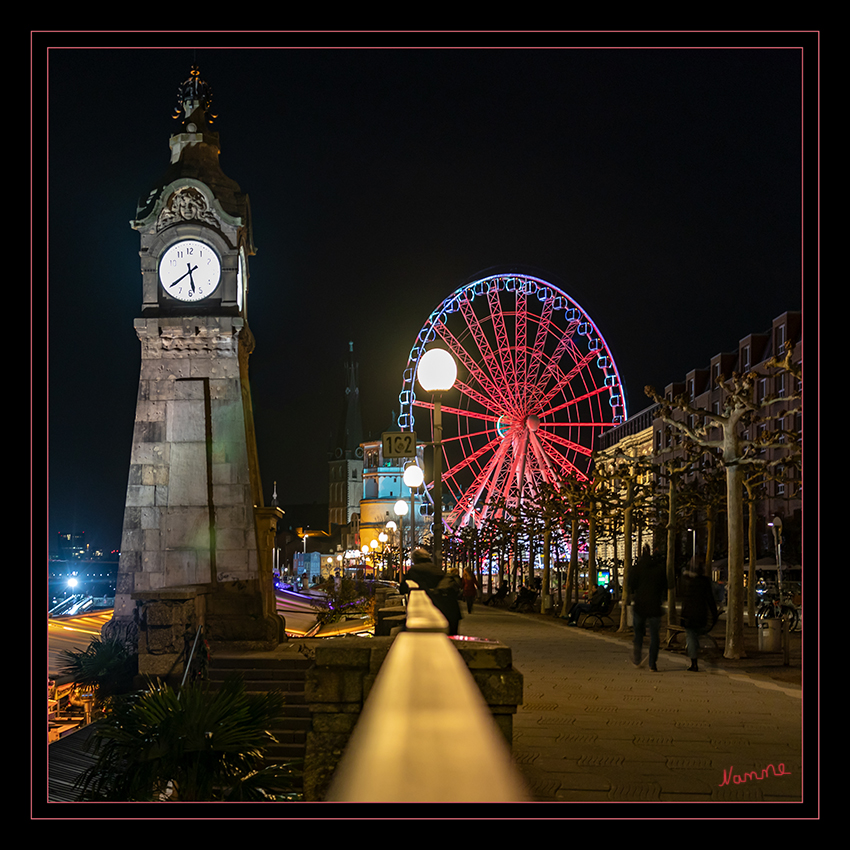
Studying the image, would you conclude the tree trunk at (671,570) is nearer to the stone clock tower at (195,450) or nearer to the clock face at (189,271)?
the stone clock tower at (195,450)

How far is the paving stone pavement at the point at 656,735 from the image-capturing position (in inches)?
270

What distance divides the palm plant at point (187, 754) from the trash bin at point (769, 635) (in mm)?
13215

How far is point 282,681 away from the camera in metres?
16.4

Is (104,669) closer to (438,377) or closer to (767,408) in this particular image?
(438,377)

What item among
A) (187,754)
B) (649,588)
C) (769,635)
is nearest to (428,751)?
(187,754)

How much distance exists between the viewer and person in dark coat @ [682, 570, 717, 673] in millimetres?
14414

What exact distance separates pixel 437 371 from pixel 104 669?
28.4 ft

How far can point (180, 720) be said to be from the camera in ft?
26.8

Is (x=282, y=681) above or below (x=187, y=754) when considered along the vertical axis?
below

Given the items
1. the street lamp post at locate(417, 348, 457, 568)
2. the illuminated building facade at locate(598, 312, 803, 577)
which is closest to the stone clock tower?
the street lamp post at locate(417, 348, 457, 568)
